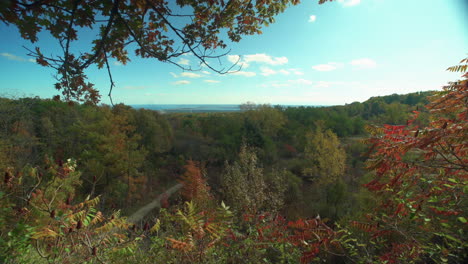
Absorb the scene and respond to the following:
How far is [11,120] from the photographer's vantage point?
13.5m

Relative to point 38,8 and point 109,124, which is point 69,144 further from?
point 38,8

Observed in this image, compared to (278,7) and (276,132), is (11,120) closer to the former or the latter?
(278,7)

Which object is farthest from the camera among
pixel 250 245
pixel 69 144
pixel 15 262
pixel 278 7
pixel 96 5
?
pixel 69 144

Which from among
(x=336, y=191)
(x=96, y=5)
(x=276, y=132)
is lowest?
(x=336, y=191)

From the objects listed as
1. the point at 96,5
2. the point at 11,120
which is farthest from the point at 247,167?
the point at 11,120

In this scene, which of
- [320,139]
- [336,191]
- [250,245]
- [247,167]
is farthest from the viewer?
[320,139]

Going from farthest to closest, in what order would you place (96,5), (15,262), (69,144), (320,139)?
(69,144), (320,139), (15,262), (96,5)

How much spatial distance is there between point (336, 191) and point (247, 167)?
23.9ft

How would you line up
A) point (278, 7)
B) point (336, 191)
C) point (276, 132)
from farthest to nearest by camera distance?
1. point (276, 132)
2. point (336, 191)
3. point (278, 7)

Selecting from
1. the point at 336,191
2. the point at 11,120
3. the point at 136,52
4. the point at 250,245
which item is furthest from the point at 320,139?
the point at 11,120

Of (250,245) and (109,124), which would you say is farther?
(109,124)

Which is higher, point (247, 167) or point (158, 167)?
point (247, 167)

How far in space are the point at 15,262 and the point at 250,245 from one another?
3317 millimetres

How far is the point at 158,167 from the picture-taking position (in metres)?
25.2
